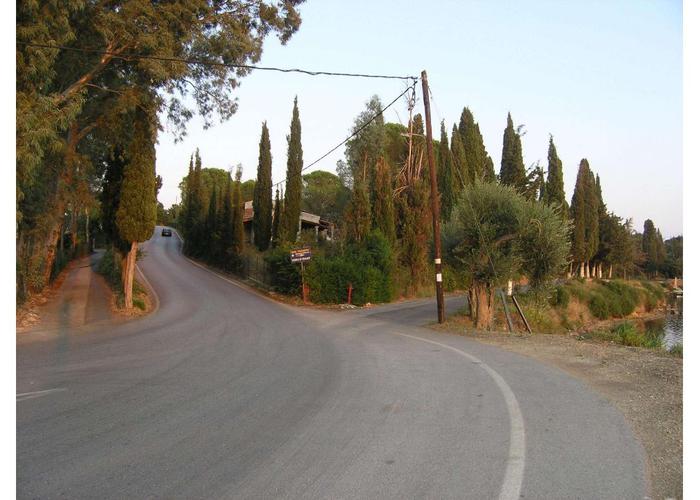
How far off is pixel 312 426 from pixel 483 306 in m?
14.5

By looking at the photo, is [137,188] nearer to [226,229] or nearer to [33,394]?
[33,394]

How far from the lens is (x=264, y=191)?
156 ft

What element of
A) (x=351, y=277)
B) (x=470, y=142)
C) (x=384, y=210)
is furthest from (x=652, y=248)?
(x=351, y=277)

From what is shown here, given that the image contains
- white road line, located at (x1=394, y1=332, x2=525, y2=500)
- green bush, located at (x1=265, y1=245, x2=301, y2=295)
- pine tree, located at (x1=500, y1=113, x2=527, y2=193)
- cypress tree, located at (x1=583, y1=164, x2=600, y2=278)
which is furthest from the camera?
cypress tree, located at (x1=583, y1=164, x2=600, y2=278)

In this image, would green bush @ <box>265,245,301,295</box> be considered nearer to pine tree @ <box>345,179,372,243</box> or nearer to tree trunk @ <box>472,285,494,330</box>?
pine tree @ <box>345,179,372,243</box>

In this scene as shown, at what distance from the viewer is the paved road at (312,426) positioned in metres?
5.08

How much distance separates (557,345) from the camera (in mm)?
14680

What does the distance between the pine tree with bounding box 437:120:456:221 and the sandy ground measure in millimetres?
31728

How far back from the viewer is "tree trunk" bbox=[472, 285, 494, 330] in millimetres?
20375

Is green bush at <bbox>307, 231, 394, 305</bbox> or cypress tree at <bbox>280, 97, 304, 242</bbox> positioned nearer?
green bush at <bbox>307, 231, 394, 305</bbox>

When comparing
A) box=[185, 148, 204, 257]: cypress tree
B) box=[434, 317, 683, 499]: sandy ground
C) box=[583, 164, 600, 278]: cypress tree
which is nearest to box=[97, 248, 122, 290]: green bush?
box=[434, 317, 683, 499]: sandy ground

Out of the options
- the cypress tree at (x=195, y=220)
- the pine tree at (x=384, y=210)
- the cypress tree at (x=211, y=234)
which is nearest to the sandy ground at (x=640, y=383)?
the pine tree at (x=384, y=210)

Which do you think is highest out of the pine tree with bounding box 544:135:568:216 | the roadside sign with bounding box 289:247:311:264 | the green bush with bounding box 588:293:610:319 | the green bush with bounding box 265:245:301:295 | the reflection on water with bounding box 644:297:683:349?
the pine tree with bounding box 544:135:568:216

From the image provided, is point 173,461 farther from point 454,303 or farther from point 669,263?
point 669,263
